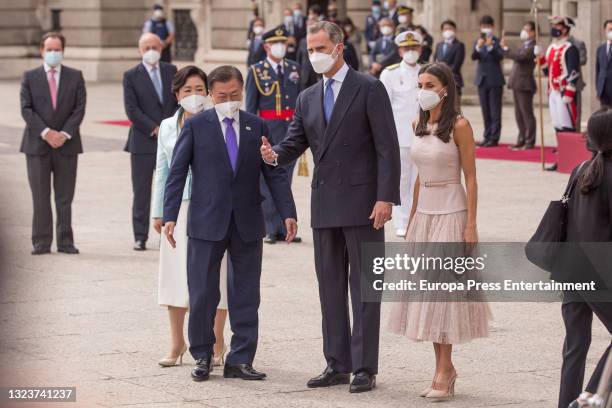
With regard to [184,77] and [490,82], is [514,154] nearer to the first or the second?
[490,82]

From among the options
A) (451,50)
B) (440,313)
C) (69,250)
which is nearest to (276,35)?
(69,250)

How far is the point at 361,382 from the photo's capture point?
289 inches

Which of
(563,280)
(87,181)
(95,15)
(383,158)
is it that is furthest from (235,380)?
(95,15)

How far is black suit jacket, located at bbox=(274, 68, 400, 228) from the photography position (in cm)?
741

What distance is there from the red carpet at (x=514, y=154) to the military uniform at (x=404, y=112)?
6401mm

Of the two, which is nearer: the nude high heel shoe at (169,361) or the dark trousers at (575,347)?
the dark trousers at (575,347)

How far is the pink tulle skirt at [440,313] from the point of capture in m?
7.10

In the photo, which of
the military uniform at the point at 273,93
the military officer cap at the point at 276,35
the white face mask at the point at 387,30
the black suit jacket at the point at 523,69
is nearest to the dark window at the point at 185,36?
the white face mask at the point at 387,30

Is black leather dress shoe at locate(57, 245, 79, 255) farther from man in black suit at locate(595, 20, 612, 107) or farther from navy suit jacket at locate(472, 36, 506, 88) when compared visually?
navy suit jacket at locate(472, 36, 506, 88)

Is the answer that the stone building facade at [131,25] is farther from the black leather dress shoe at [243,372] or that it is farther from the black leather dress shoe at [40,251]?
the black leather dress shoe at [243,372]

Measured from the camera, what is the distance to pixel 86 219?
1469 centimetres

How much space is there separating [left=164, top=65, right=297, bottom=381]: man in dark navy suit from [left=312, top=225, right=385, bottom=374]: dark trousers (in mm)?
236

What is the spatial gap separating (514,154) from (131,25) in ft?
70.8

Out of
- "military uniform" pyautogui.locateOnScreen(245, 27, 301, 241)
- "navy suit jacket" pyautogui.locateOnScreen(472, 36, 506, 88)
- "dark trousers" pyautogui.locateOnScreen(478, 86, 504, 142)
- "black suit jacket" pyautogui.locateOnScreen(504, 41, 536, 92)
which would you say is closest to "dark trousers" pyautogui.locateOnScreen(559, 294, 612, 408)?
"military uniform" pyautogui.locateOnScreen(245, 27, 301, 241)
